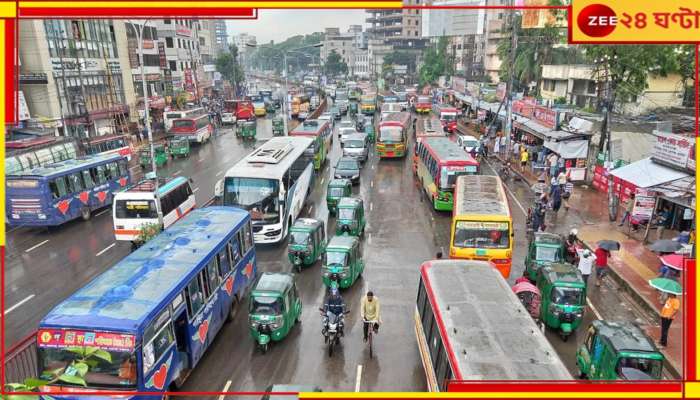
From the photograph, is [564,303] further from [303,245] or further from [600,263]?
[303,245]

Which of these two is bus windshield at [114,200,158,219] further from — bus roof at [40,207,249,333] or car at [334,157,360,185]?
car at [334,157,360,185]

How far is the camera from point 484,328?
8.32 metres

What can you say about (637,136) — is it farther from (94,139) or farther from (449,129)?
(94,139)

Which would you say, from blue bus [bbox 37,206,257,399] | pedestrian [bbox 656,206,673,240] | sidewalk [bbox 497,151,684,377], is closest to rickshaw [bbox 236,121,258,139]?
sidewalk [bbox 497,151,684,377]

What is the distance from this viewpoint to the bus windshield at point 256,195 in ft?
59.4

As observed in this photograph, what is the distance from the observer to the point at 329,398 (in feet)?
9.83

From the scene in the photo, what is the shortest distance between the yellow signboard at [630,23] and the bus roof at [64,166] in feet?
71.0

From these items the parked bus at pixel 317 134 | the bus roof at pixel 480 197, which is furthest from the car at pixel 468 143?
the bus roof at pixel 480 197

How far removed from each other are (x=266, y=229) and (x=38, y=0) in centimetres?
1532

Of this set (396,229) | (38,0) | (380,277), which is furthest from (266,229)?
(38,0)

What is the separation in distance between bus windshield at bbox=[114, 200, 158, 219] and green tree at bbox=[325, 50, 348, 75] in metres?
115

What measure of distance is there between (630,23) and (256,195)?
15.8 meters

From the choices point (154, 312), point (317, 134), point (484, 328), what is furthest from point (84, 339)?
point (317, 134)

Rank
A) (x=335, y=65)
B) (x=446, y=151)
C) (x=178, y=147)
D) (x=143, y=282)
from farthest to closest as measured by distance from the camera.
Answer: (x=335, y=65)
(x=178, y=147)
(x=446, y=151)
(x=143, y=282)
